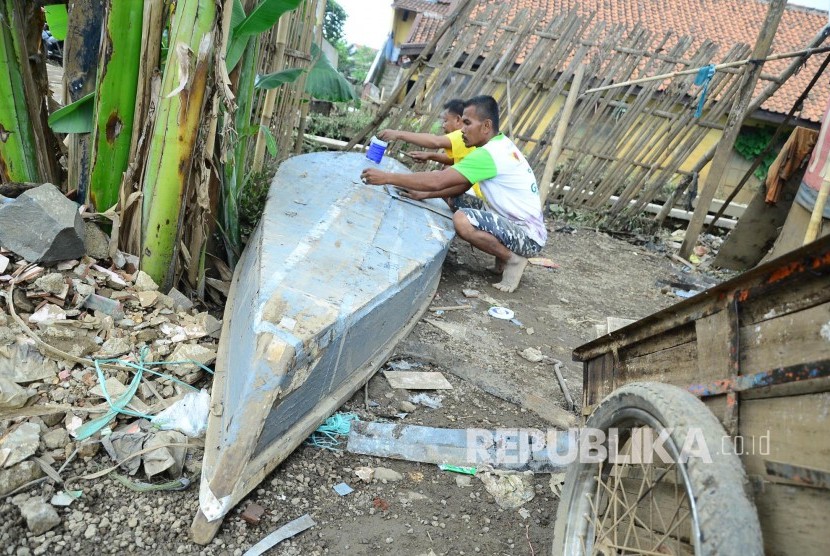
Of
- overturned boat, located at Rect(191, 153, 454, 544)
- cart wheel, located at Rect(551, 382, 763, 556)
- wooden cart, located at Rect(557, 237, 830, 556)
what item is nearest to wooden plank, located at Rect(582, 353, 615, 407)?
cart wheel, located at Rect(551, 382, 763, 556)

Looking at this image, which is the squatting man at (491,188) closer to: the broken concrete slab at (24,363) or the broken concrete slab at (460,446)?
the broken concrete slab at (460,446)

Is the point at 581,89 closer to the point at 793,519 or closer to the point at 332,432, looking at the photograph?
the point at 332,432

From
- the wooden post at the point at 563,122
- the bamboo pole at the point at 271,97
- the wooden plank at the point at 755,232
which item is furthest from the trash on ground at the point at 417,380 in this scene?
the wooden plank at the point at 755,232

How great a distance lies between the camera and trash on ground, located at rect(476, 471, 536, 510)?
95.7 inches

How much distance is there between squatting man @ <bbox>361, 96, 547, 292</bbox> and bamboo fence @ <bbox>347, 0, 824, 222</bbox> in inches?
88.2

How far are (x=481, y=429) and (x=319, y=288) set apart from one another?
1.04 metres

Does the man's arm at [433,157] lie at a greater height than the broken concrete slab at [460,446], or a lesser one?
greater

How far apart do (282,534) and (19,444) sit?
951 millimetres

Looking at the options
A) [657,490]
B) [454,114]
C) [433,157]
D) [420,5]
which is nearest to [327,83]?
[433,157]

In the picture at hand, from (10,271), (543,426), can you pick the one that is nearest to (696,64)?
(543,426)

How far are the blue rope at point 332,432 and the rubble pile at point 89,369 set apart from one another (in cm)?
50

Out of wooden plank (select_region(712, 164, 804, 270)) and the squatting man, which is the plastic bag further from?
wooden plank (select_region(712, 164, 804, 270))

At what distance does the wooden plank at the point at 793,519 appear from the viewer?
1136 mm

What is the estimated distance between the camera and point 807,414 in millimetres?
1205
